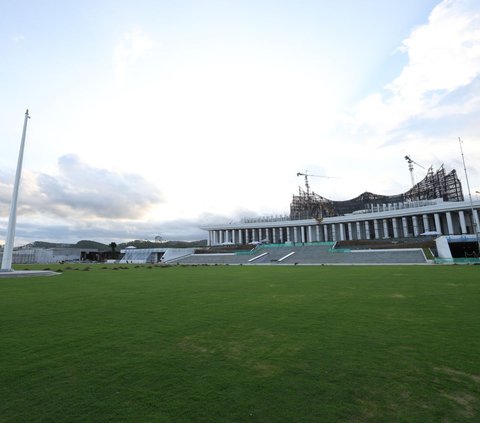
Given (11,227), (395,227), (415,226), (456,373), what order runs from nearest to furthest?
(456,373) → (11,227) → (415,226) → (395,227)

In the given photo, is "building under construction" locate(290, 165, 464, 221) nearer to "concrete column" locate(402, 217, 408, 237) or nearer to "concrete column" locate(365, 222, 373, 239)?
"concrete column" locate(365, 222, 373, 239)

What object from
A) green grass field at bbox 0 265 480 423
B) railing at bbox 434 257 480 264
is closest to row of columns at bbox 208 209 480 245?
railing at bbox 434 257 480 264

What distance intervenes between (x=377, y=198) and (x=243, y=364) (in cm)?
12085

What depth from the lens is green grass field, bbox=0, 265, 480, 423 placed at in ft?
13.8

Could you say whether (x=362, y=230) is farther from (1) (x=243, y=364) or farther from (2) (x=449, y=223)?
(1) (x=243, y=364)

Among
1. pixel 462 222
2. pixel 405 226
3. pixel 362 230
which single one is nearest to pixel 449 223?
pixel 462 222

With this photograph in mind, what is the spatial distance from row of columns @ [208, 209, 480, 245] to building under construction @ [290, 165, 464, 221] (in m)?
5.74

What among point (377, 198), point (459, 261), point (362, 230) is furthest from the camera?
point (377, 198)

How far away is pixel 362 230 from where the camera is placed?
306 ft

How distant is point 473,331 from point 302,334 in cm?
421

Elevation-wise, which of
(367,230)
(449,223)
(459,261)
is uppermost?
(367,230)

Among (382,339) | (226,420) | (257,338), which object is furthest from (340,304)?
(226,420)

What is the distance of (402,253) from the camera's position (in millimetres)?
49750

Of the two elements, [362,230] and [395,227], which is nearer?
[395,227]
